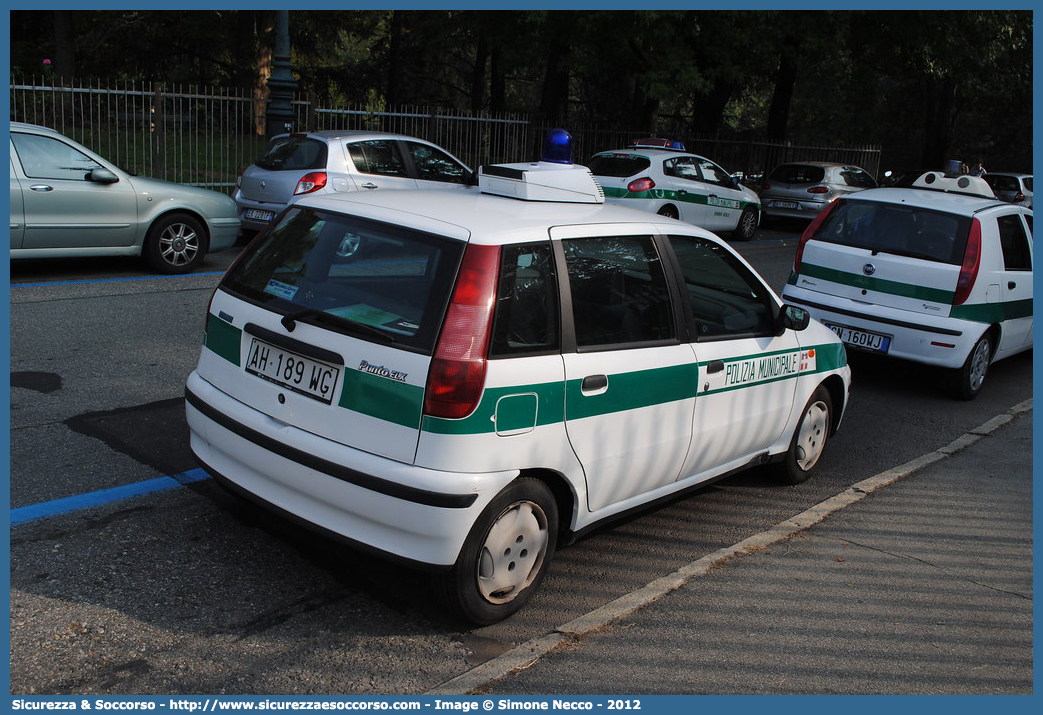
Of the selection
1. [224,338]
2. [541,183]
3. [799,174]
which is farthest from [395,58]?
[224,338]

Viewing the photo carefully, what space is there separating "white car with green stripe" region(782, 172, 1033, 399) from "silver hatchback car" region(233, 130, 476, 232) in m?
5.68

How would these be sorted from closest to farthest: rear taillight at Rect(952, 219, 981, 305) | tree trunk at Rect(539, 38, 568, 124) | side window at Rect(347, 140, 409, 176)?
1. rear taillight at Rect(952, 219, 981, 305)
2. side window at Rect(347, 140, 409, 176)
3. tree trunk at Rect(539, 38, 568, 124)

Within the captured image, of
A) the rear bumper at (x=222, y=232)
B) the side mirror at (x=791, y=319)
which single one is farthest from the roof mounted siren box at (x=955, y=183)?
the rear bumper at (x=222, y=232)

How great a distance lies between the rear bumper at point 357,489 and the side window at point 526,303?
49 centimetres

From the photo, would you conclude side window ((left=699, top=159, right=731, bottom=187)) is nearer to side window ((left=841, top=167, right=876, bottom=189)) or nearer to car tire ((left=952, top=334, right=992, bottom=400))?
side window ((left=841, top=167, right=876, bottom=189))

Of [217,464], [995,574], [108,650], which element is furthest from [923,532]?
[108,650]

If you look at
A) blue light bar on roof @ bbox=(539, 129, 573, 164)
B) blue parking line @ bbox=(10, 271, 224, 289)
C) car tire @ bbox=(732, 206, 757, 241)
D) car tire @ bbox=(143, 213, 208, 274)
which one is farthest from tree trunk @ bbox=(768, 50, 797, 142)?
blue light bar on roof @ bbox=(539, 129, 573, 164)

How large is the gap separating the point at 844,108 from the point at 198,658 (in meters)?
45.9

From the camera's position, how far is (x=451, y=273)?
3.66 m

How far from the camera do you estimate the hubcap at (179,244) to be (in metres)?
10.7

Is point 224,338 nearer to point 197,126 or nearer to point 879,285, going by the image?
point 879,285

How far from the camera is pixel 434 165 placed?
13.5 metres

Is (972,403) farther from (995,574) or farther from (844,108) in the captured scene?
(844,108)

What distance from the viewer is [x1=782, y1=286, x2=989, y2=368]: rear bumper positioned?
7.66 metres
